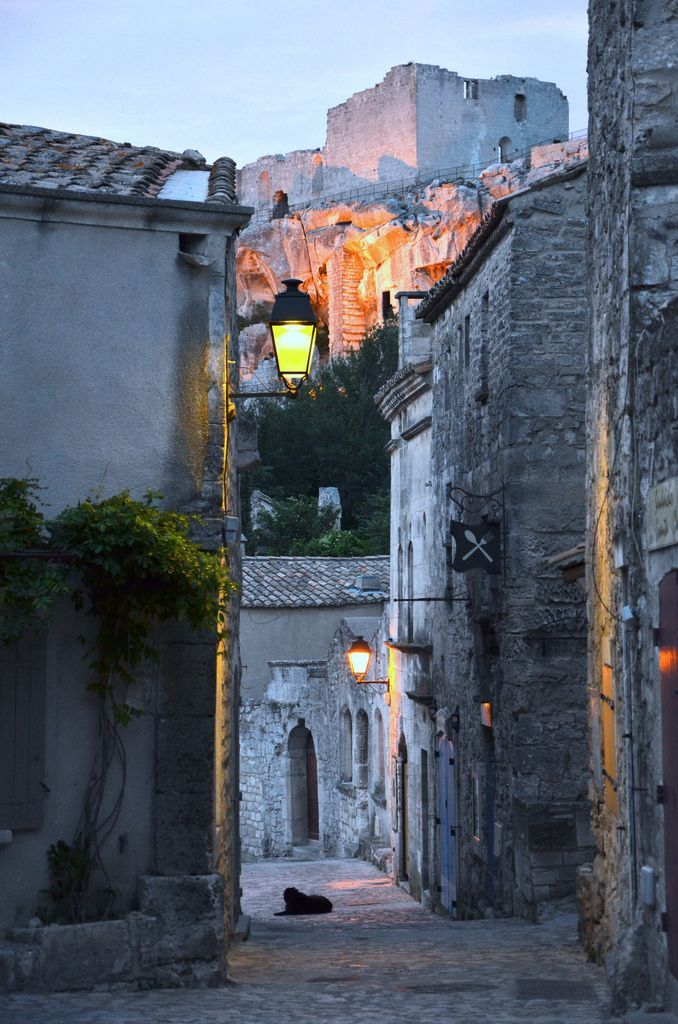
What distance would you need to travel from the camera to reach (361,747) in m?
22.7

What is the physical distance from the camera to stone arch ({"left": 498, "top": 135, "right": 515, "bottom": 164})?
232ft

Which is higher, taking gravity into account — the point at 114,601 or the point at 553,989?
the point at 114,601

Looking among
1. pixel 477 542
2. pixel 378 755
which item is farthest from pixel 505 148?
pixel 477 542

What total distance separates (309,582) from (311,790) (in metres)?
4.63

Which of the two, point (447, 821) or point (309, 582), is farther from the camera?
point (309, 582)

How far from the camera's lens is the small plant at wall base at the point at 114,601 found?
7.75 metres

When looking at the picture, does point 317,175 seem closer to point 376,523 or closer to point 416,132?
point 416,132

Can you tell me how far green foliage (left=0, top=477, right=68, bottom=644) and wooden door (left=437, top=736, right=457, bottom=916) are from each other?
8927 millimetres

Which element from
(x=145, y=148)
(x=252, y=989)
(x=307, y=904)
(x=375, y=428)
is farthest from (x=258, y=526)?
(x=252, y=989)


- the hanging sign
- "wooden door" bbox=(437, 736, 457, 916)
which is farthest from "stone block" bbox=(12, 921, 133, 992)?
"wooden door" bbox=(437, 736, 457, 916)

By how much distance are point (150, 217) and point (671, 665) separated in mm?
4253

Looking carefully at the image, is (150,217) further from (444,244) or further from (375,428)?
(444,244)

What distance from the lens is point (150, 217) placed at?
859cm

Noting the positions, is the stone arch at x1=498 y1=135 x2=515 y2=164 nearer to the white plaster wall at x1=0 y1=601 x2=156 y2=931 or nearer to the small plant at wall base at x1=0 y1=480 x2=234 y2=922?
the small plant at wall base at x1=0 y1=480 x2=234 y2=922
